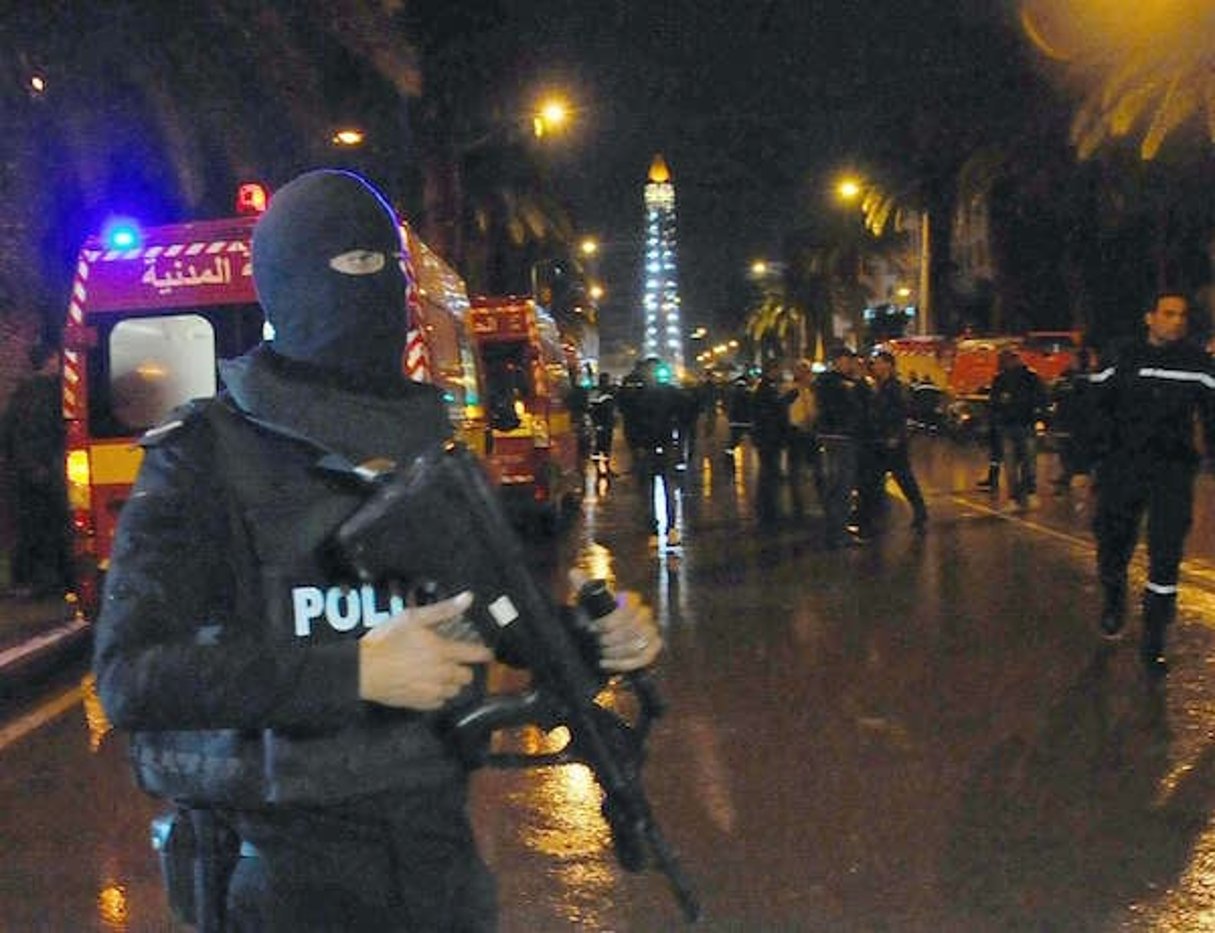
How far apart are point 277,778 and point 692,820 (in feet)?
14.3

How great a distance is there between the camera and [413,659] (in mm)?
1982

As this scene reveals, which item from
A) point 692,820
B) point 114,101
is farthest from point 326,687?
point 114,101

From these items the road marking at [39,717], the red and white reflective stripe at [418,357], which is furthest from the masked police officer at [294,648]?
the red and white reflective stripe at [418,357]

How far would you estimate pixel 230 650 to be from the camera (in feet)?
6.57

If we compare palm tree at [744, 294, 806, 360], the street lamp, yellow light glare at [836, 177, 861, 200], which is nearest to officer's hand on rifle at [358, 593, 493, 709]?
the street lamp

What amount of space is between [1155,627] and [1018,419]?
1023 cm

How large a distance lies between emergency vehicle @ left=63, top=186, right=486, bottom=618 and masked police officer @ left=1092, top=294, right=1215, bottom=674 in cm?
397

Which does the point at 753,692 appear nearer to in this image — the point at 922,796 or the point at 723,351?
the point at 922,796

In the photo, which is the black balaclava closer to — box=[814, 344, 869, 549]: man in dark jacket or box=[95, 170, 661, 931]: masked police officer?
box=[95, 170, 661, 931]: masked police officer

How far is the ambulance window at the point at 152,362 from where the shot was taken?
10.5m

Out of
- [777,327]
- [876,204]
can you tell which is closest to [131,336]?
[876,204]

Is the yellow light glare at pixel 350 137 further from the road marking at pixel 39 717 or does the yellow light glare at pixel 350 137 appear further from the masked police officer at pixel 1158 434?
the masked police officer at pixel 1158 434

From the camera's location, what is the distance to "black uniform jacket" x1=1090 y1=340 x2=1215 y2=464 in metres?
8.30

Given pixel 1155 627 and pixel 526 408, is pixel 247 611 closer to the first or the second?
pixel 1155 627
